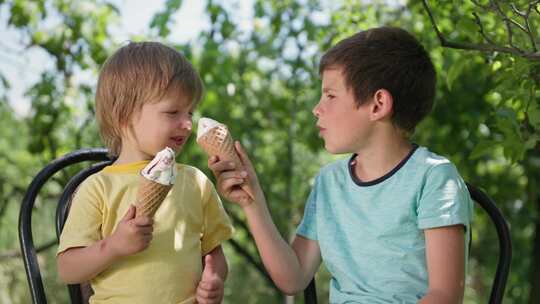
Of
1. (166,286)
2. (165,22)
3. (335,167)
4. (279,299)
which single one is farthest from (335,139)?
(279,299)

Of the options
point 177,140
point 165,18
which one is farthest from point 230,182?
point 165,18

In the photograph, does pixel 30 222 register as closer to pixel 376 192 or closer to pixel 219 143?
pixel 219 143

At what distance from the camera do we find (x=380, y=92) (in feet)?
6.30

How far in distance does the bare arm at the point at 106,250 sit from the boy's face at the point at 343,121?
0.49 meters

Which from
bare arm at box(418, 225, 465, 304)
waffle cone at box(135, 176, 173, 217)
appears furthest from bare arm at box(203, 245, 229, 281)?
bare arm at box(418, 225, 465, 304)

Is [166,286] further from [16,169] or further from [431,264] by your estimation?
[16,169]

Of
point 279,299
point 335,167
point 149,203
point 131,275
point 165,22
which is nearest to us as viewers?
point 149,203

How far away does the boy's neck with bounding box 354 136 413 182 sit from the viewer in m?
1.93

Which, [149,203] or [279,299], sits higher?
[149,203]

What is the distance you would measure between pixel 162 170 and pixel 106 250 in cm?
21

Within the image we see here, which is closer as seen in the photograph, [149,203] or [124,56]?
[149,203]

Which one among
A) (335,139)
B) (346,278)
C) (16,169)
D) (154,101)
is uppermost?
(154,101)

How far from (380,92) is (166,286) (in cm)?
63

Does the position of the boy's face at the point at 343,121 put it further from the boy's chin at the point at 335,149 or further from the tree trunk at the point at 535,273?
the tree trunk at the point at 535,273
